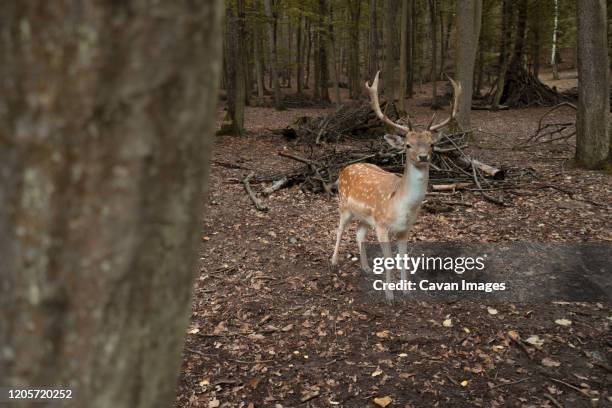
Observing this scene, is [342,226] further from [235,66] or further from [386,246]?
[235,66]

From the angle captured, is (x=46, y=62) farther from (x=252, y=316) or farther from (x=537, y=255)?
(x=537, y=255)

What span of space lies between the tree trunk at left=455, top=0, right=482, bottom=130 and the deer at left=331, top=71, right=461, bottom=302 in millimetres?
6140

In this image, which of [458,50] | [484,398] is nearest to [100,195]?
[484,398]

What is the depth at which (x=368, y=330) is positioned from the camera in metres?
4.04

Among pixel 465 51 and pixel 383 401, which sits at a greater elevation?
pixel 465 51

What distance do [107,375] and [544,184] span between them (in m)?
7.61

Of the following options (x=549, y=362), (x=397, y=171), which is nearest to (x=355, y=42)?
(x=397, y=171)

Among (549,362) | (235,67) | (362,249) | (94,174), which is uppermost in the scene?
(235,67)

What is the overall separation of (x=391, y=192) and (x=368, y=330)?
1.31 meters

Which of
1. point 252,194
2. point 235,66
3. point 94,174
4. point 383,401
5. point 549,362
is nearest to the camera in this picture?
point 94,174

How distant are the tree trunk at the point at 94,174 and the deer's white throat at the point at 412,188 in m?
3.39

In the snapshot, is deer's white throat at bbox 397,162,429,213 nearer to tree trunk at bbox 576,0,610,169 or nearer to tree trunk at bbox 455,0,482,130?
tree trunk at bbox 576,0,610,169

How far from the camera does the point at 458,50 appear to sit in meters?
10.6

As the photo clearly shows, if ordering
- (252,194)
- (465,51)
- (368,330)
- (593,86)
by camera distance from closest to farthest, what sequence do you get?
(368,330) → (252,194) → (593,86) → (465,51)
